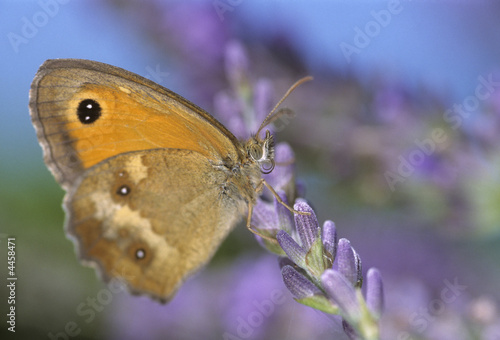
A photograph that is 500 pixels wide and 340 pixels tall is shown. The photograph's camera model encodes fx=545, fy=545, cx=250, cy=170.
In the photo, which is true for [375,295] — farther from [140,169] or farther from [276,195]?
[140,169]

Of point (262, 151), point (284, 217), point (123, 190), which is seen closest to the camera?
point (284, 217)


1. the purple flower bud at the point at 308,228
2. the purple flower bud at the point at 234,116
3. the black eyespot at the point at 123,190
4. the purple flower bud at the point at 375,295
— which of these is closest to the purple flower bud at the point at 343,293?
the purple flower bud at the point at 375,295

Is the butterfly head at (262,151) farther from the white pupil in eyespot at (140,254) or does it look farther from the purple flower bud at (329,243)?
the white pupil in eyespot at (140,254)

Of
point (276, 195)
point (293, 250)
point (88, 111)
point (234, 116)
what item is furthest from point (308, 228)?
point (88, 111)

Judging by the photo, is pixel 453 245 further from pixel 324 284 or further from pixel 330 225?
pixel 324 284

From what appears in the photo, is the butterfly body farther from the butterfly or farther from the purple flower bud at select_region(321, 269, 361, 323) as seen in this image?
the purple flower bud at select_region(321, 269, 361, 323)

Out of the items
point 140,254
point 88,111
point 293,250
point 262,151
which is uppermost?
point 262,151

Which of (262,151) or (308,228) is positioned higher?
(262,151)

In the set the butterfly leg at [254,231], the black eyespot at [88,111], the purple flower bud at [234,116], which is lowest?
the butterfly leg at [254,231]
